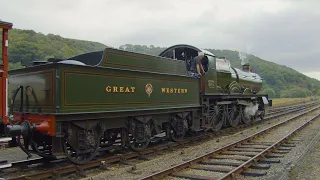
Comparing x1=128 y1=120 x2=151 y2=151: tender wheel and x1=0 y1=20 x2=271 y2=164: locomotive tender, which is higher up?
x1=0 y1=20 x2=271 y2=164: locomotive tender

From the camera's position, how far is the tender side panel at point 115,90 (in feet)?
19.5

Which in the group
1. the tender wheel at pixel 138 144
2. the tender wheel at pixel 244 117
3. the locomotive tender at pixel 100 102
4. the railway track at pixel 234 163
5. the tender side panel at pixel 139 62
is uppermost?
the tender side panel at pixel 139 62

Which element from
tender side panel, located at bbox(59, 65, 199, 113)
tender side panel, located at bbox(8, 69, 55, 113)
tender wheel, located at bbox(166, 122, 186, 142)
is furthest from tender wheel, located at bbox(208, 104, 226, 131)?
tender side panel, located at bbox(8, 69, 55, 113)

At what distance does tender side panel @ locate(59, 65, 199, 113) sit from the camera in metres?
5.95

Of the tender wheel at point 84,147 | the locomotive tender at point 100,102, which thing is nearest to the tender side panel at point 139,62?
the locomotive tender at point 100,102

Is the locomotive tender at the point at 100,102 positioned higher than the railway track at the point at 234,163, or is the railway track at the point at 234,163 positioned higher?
the locomotive tender at the point at 100,102

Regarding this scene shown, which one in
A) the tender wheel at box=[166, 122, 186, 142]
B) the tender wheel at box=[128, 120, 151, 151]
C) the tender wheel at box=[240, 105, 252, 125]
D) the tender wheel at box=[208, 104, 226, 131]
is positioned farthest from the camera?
the tender wheel at box=[240, 105, 252, 125]

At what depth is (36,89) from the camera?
20.4 ft

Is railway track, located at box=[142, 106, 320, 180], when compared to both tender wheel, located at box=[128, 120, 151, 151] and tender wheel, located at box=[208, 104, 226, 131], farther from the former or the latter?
tender wheel, located at box=[208, 104, 226, 131]

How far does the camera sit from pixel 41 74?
6035 millimetres

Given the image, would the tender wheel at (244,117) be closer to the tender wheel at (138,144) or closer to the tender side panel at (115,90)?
the tender side panel at (115,90)

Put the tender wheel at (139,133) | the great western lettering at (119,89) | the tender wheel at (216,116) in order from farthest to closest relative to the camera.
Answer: the tender wheel at (216,116) < the tender wheel at (139,133) < the great western lettering at (119,89)

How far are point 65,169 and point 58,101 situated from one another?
57.4 inches

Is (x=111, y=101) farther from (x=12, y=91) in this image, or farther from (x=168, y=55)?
(x=168, y=55)
